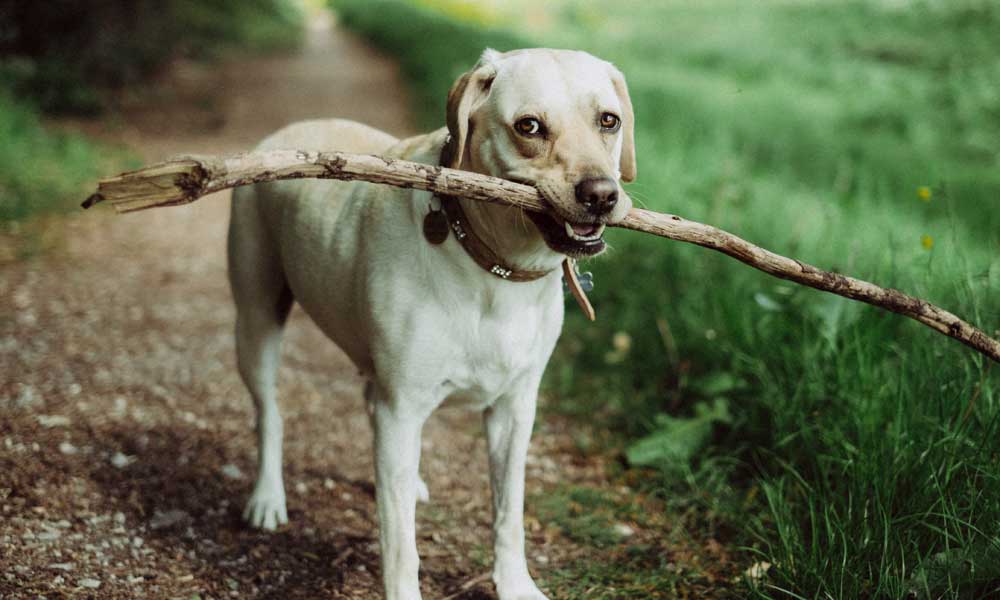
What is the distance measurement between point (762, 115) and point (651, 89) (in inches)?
53.0

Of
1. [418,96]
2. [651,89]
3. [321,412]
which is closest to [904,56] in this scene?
[651,89]

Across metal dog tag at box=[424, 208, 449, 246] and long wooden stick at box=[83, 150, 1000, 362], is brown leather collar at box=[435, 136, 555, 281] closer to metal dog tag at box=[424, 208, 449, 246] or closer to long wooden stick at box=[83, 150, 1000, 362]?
metal dog tag at box=[424, 208, 449, 246]

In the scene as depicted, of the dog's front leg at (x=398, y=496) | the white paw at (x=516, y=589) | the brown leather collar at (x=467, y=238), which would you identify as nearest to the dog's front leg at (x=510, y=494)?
the white paw at (x=516, y=589)

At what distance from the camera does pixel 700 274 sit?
14.6 ft

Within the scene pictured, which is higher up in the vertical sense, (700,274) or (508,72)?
(508,72)

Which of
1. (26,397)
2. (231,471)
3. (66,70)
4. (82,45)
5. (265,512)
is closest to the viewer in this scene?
(265,512)

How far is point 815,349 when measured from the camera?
10.9 feet

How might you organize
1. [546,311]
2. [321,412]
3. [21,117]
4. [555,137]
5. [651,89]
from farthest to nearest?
[651,89]
[21,117]
[321,412]
[546,311]
[555,137]

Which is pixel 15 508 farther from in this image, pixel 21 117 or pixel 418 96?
pixel 418 96

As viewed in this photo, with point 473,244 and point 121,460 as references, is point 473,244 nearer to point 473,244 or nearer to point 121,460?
point 473,244

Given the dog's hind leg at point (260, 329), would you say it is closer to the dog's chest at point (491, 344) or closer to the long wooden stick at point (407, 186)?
the dog's chest at point (491, 344)

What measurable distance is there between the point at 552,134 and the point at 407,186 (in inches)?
19.1

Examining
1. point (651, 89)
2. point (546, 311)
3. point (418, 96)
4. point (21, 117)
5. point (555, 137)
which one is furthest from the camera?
point (418, 96)

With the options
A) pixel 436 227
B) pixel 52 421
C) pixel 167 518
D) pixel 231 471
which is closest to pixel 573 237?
pixel 436 227
